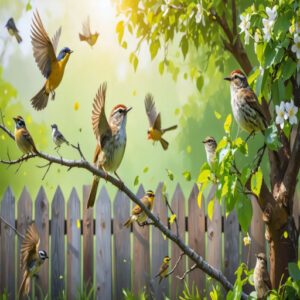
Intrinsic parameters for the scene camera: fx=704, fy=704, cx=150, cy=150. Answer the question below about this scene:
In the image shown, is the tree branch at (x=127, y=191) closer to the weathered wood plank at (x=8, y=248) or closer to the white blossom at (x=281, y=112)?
the white blossom at (x=281, y=112)

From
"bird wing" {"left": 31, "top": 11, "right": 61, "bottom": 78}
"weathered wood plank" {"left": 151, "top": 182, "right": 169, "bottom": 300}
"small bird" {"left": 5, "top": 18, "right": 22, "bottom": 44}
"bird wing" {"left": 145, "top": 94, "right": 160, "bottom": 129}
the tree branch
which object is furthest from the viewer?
"small bird" {"left": 5, "top": 18, "right": 22, "bottom": 44}

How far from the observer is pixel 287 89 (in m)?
2.48

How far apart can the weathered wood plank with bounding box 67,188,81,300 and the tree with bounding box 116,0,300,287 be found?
102 centimetres

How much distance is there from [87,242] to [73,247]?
91mm

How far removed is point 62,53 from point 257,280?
1579 millimetres

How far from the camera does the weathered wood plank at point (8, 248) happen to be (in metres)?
4.26

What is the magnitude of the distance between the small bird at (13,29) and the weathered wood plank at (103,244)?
1.15 metres

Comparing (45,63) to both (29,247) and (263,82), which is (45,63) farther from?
(263,82)

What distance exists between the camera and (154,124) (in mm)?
4352

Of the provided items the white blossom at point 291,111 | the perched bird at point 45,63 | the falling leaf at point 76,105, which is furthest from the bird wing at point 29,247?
the white blossom at point 291,111

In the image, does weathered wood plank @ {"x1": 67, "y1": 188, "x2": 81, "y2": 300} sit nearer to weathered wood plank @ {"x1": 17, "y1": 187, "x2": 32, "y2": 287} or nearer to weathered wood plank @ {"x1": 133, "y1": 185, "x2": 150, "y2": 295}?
weathered wood plank @ {"x1": 17, "y1": 187, "x2": 32, "y2": 287}

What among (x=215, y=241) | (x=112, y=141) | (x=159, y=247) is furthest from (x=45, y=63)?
(x=215, y=241)

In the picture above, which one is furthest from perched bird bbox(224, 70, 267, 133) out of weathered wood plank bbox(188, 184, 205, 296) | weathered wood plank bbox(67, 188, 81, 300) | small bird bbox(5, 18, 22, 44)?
small bird bbox(5, 18, 22, 44)

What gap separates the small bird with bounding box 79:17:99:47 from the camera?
434 cm
